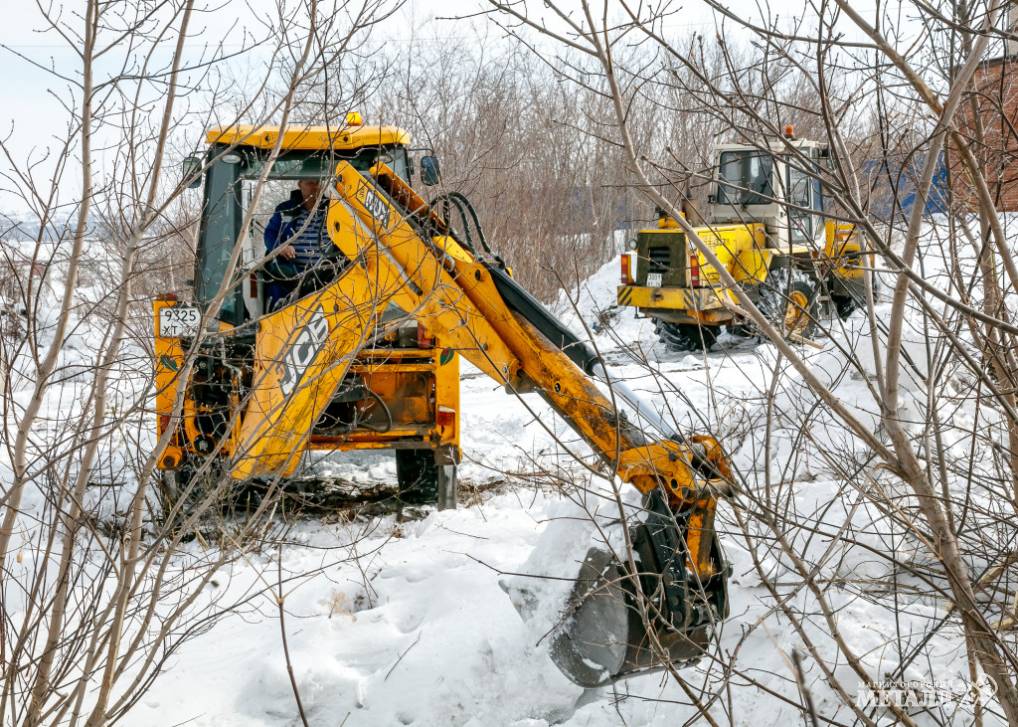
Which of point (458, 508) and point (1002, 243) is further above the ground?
point (1002, 243)

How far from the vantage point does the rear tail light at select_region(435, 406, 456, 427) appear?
22.1ft

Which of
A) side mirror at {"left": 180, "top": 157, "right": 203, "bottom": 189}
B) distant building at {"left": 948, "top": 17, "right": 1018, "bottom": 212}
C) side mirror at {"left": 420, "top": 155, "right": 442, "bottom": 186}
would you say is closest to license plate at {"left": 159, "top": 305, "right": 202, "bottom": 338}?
side mirror at {"left": 180, "top": 157, "right": 203, "bottom": 189}

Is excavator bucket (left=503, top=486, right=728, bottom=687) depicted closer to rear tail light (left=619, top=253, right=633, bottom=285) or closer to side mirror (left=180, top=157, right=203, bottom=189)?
side mirror (left=180, top=157, right=203, bottom=189)

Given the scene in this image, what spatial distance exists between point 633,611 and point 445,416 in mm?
2912

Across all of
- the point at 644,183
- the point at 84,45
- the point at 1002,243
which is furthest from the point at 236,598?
the point at 1002,243

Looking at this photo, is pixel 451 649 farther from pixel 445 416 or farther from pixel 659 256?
pixel 659 256

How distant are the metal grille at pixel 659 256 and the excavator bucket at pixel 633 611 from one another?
9.27 meters

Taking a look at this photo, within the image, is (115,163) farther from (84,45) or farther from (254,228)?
(254,228)

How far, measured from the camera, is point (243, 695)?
469 cm

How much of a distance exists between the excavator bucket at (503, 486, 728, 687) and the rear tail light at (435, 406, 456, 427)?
2586mm

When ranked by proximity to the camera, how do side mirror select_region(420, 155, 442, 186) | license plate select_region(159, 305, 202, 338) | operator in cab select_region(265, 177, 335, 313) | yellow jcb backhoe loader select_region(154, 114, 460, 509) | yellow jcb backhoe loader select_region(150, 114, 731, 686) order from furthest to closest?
yellow jcb backhoe loader select_region(154, 114, 460, 509), side mirror select_region(420, 155, 442, 186), operator in cab select_region(265, 177, 335, 313), license plate select_region(159, 305, 202, 338), yellow jcb backhoe loader select_region(150, 114, 731, 686)

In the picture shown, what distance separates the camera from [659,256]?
13297 millimetres

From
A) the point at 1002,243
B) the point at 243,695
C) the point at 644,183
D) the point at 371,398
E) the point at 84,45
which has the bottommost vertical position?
the point at 243,695

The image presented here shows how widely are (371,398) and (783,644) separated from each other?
3234 millimetres
